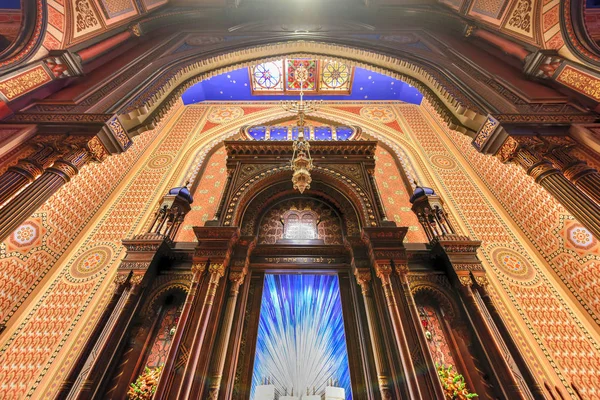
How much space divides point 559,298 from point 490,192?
112 inches

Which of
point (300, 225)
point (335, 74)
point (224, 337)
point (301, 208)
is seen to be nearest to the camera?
point (224, 337)

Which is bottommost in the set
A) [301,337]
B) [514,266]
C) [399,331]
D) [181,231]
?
[399,331]

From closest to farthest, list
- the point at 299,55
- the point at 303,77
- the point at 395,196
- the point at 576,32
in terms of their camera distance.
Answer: the point at 576,32, the point at 299,55, the point at 395,196, the point at 303,77

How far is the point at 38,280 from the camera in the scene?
14.7 feet

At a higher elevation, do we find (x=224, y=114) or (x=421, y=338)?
(x=224, y=114)

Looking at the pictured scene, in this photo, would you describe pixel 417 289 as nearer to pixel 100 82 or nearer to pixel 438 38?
pixel 438 38

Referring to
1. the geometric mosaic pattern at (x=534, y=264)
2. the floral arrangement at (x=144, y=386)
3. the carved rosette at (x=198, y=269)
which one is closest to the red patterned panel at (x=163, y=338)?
the floral arrangement at (x=144, y=386)

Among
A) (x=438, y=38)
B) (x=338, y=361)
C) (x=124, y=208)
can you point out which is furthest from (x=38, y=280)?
(x=438, y=38)

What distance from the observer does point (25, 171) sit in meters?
2.86

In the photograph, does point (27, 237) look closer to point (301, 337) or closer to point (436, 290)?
point (301, 337)

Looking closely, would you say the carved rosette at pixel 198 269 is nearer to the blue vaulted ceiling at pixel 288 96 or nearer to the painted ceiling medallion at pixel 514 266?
the painted ceiling medallion at pixel 514 266

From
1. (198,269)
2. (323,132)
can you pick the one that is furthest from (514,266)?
(323,132)

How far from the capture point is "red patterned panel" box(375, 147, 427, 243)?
551 centimetres

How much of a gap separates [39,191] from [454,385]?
5558 mm
